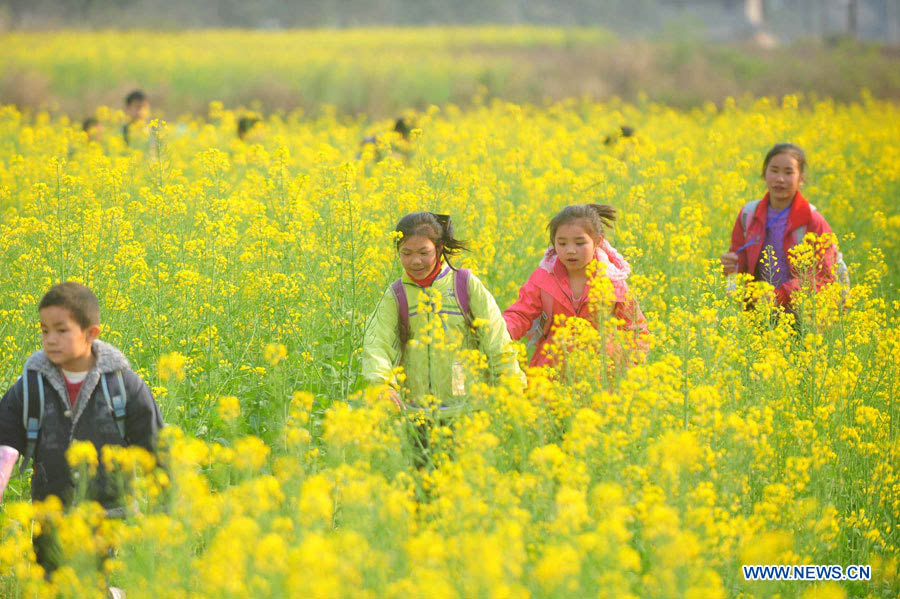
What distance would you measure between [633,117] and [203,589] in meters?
16.4

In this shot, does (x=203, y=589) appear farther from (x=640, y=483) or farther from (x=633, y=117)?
(x=633, y=117)

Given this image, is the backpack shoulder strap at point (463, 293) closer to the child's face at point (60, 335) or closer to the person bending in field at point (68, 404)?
the person bending in field at point (68, 404)

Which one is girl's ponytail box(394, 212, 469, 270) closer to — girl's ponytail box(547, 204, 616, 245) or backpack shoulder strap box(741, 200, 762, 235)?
girl's ponytail box(547, 204, 616, 245)

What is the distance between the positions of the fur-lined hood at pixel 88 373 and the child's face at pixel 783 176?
4.49 metres

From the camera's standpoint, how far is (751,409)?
4.54 meters

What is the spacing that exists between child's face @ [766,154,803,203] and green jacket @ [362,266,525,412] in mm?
2805

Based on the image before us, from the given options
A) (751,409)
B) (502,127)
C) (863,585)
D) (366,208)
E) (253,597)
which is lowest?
(863,585)

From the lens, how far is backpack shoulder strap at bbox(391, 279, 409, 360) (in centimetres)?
491

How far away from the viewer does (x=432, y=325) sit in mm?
4637

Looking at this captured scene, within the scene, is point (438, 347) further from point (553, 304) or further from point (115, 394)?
point (115, 394)

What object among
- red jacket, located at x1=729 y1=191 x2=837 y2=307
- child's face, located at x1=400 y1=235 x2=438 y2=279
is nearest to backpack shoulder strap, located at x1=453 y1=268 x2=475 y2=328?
child's face, located at x1=400 y1=235 x2=438 y2=279

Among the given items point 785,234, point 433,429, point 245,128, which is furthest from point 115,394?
point 245,128

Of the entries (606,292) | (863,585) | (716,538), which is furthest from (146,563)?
(863,585)

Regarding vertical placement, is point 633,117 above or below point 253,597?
above
